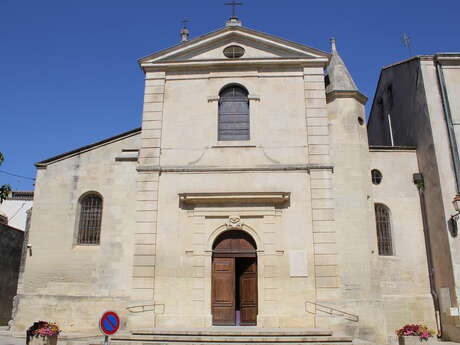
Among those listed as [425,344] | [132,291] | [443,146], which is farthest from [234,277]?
[443,146]

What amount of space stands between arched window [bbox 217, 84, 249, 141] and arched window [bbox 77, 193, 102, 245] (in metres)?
4.96

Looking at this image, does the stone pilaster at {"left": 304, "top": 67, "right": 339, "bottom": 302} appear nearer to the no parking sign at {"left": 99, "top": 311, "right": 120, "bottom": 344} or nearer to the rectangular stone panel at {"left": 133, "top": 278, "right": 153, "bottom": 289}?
the rectangular stone panel at {"left": 133, "top": 278, "right": 153, "bottom": 289}

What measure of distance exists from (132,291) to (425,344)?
842cm

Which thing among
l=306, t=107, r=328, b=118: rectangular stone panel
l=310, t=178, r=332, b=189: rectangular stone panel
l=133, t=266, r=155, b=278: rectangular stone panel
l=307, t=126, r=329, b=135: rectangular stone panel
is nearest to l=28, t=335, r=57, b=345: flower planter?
l=133, t=266, r=155, b=278: rectangular stone panel

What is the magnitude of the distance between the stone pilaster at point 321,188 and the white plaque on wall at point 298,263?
0.33m

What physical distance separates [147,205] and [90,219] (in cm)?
270

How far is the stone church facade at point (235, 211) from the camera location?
13.9m

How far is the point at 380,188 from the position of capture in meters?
16.6

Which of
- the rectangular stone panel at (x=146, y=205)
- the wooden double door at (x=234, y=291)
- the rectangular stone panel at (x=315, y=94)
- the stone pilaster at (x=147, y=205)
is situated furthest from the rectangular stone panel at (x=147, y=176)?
the rectangular stone panel at (x=315, y=94)

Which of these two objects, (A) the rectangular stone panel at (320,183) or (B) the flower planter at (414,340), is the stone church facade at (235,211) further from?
(B) the flower planter at (414,340)

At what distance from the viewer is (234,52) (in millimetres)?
16469

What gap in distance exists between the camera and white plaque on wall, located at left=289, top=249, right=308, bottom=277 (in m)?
13.9

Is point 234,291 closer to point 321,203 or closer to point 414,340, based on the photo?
point 321,203

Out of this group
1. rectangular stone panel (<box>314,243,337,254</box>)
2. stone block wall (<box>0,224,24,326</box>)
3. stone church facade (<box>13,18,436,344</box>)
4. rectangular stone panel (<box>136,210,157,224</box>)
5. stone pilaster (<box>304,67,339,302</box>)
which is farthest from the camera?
stone block wall (<box>0,224,24,326</box>)
